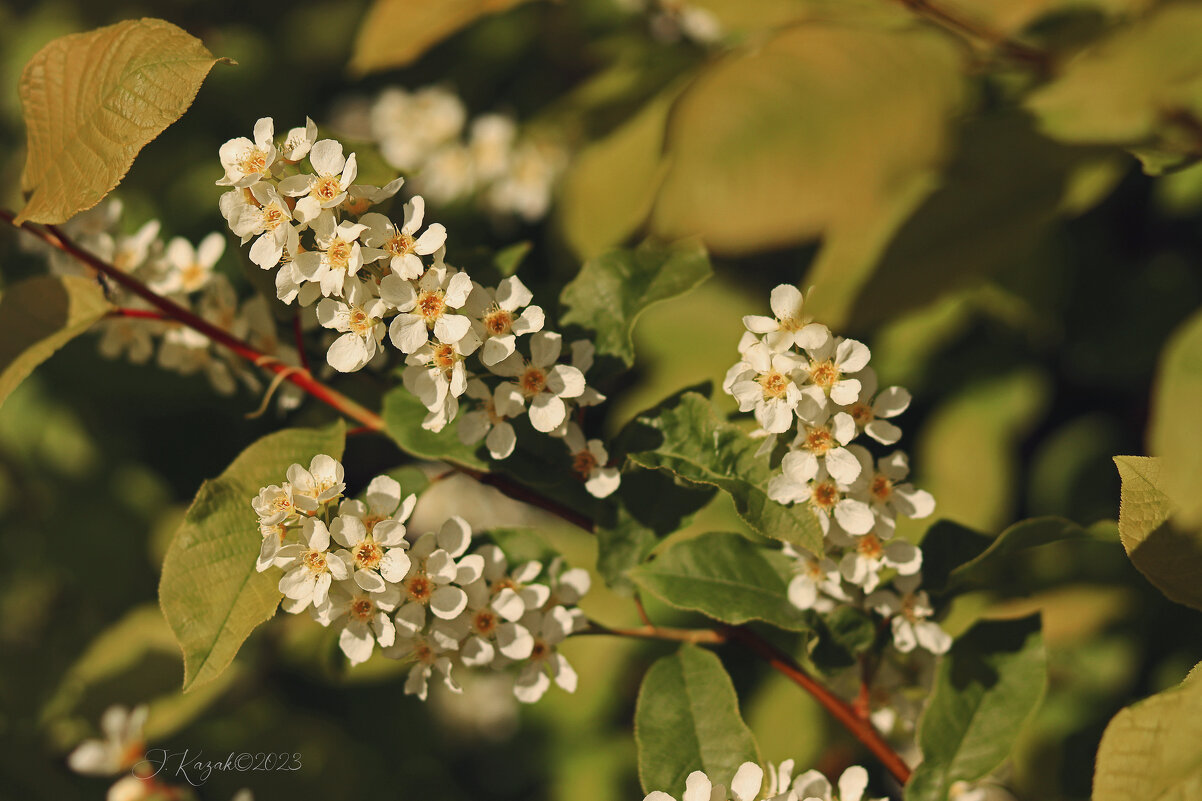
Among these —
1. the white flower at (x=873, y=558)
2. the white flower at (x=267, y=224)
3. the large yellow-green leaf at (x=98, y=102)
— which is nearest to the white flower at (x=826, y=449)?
the white flower at (x=873, y=558)

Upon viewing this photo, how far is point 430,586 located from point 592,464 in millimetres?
227

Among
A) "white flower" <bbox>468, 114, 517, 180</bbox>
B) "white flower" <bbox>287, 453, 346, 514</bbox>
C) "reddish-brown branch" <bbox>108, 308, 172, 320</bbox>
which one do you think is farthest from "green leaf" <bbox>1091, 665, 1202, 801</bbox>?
"white flower" <bbox>468, 114, 517, 180</bbox>

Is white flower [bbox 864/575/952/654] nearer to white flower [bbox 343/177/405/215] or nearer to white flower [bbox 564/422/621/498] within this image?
white flower [bbox 564/422/621/498]

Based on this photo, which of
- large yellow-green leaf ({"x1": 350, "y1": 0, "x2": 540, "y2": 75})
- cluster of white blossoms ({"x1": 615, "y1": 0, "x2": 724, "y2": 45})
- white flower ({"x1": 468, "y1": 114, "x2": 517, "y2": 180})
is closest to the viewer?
large yellow-green leaf ({"x1": 350, "y1": 0, "x2": 540, "y2": 75})

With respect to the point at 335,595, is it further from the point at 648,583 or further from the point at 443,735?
the point at 443,735

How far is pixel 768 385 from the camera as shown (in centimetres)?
90

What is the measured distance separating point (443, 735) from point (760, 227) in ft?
5.04

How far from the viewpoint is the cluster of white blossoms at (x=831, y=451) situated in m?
0.89

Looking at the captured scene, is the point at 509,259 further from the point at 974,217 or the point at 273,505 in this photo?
the point at 974,217

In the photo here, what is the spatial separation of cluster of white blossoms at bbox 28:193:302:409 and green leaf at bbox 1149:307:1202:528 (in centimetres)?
103

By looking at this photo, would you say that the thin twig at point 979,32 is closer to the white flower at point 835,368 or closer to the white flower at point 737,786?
the white flower at point 835,368

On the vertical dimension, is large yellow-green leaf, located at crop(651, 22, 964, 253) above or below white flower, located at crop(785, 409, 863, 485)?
above

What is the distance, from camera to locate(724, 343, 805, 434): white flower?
877 millimetres

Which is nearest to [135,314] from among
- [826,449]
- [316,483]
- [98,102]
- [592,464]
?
[98,102]
